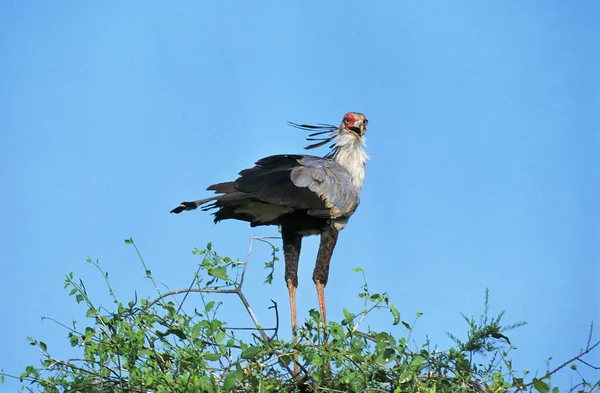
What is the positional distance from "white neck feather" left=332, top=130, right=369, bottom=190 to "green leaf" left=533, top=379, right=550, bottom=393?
2501mm

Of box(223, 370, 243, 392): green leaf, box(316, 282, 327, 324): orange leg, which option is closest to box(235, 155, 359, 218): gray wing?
box(316, 282, 327, 324): orange leg

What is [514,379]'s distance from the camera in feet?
14.1

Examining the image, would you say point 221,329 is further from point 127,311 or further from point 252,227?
point 252,227

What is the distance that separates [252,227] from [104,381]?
202 cm

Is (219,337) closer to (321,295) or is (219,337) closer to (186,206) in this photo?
(186,206)

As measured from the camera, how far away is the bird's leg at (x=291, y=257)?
5.95m

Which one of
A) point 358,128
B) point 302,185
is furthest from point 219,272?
point 358,128

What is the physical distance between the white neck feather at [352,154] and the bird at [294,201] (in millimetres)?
18

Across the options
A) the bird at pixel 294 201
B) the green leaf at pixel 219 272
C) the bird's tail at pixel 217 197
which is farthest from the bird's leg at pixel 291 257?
the green leaf at pixel 219 272

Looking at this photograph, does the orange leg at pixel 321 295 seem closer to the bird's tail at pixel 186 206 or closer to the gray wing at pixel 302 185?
the gray wing at pixel 302 185

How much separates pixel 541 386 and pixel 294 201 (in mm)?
2112

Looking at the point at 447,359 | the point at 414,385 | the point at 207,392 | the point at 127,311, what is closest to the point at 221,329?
the point at 207,392

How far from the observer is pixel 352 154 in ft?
21.5

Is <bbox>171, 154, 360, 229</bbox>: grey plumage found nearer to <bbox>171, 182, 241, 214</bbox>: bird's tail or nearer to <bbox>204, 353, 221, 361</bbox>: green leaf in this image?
<bbox>171, 182, 241, 214</bbox>: bird's tail
